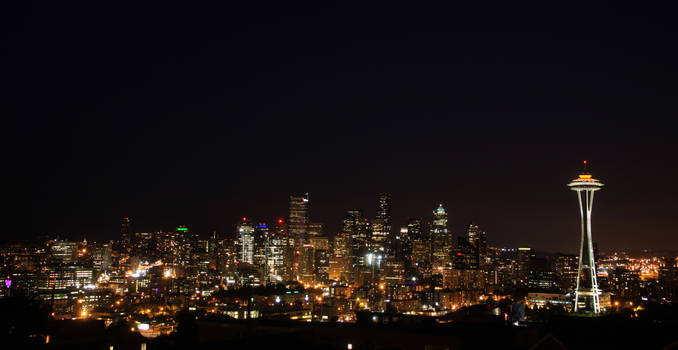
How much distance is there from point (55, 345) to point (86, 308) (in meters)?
66.9

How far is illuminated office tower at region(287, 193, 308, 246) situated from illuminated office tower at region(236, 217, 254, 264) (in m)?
10.5

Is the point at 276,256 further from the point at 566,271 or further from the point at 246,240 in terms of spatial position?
the point at 566,271

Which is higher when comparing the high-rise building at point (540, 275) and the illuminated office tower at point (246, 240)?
the illuminated office tower at point (246, 240)

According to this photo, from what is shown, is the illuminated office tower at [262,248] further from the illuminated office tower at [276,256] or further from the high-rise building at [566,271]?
the high-rise building at [566,271]

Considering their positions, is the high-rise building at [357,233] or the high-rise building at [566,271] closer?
the high-rise building at [566,271]

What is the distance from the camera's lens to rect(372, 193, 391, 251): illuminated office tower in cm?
15175

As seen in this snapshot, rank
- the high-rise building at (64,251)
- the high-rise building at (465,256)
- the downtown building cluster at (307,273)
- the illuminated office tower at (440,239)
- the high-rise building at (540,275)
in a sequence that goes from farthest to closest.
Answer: the illuminated office tower at (440,239)
the high-rise building at (465,256)
the high-rise building at (64,251)
the high-rise building at (540,275)
the downtown building cluster at (307,273)

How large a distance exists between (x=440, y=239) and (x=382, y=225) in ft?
51.2

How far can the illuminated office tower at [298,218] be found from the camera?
159m

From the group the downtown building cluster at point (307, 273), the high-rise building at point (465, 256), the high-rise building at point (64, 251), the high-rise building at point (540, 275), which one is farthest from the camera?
the high-rise building at point (465, 256)

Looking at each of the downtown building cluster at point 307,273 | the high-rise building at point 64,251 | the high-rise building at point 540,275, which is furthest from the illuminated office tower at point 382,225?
the high-rise building at point 64,251

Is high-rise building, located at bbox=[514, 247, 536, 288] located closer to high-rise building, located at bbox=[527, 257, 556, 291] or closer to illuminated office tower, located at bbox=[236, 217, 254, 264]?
high-rise building, located at bbox=[527, 257, 556, 291]

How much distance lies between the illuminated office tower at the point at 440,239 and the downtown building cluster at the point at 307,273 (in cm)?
27

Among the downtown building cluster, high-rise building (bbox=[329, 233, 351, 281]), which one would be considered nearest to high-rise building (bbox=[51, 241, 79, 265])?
the downtown building cluster
